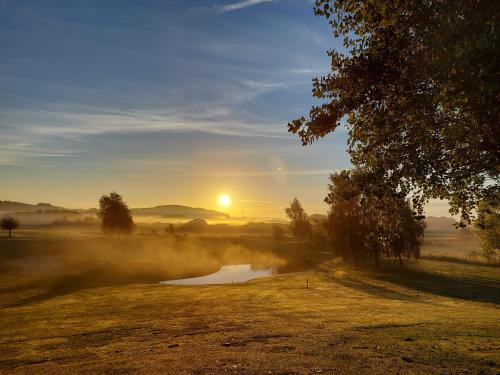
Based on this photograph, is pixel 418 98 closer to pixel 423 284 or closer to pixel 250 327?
pixel 250 327

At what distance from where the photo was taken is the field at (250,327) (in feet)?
48.9

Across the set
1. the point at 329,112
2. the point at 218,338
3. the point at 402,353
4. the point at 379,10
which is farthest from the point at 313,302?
the point at 379,10

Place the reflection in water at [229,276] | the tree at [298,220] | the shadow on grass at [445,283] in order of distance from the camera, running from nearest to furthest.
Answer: the shadow on grass at [445,283] → the reflection in water at [229,276] → the tree at [298,220]

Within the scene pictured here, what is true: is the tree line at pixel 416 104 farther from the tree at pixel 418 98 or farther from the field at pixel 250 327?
the field at pixel 250 327

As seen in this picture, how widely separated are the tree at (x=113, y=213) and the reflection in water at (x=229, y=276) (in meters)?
56.6

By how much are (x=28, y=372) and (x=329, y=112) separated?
1644cm

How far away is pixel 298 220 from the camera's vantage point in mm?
132000

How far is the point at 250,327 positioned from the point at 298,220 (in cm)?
11036

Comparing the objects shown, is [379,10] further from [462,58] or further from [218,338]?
[218,338]

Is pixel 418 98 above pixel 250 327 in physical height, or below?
above

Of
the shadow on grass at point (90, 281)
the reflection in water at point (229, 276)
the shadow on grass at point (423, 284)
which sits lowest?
the reflection in water at point (229, 276)

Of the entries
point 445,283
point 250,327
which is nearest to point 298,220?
point 445,283

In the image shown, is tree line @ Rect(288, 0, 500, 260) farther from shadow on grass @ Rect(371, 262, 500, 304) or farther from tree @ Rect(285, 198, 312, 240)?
tree @ Rect(285, 198, 312, 240)

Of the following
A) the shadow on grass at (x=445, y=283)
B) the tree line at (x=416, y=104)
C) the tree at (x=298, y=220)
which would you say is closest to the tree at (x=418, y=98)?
the tree line at (x=416, y=104)
